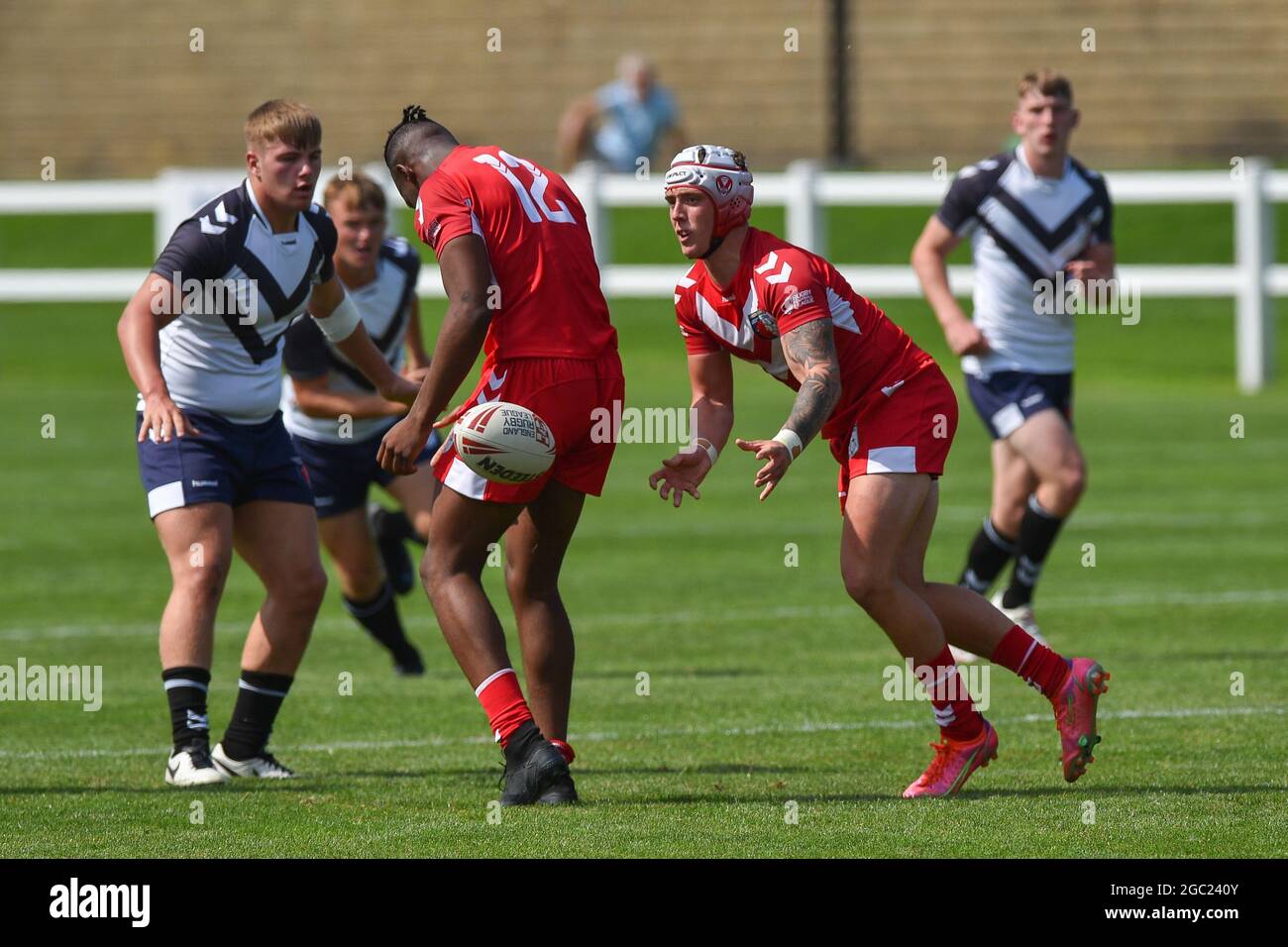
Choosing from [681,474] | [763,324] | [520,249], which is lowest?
[681,474]

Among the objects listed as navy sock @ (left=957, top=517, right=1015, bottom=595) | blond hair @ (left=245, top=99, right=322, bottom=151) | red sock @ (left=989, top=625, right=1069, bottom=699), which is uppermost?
blond hair @ (left=245, top=99, right=322, bottom=151)

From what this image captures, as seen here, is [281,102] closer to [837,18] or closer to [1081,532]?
[1081,532]

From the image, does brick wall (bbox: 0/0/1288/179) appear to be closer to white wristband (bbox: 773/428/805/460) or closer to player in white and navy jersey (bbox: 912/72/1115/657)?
player in white and navy jersey (bbox: 912/72/1115/657)

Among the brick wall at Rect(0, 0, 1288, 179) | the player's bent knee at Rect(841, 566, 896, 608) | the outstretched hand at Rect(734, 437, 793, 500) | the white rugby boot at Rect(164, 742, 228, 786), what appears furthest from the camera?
the brick wall at Rect(0, 0, 1288, 179)

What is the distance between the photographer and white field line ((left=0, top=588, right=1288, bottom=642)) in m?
11.3

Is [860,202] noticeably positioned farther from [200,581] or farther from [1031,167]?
[200,581]

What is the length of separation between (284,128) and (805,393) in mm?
2024

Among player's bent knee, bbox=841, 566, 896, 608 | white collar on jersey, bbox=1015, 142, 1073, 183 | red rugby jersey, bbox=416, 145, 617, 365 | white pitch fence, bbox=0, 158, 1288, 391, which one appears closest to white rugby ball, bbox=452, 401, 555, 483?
red rugby jersey, bbox=416, 145, 617, 365

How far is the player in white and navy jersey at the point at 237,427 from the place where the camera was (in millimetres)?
7473

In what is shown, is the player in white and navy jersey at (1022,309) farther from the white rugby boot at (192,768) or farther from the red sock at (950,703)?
the white rugby boot at (192,768)

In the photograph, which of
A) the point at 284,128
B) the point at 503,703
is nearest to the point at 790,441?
the point at 503,703

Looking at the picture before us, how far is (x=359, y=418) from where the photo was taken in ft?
31.3

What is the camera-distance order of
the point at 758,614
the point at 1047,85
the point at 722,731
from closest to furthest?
the point at 722,731
the point at 1047,85
the point at 758,614

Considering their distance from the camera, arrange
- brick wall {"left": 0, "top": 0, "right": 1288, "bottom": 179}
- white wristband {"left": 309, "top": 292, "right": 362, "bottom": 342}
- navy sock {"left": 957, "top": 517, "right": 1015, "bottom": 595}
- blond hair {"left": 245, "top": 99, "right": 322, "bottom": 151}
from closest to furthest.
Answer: blond hair {"left": 245, "top": 99, "right": 322, "bottom": 151}
white wristband {"left": 309, "top": 292, "right": 362, "bottom": 342}
navy sock {"left": 957, "top": 517, "right": 1015, "bottom": 595}
brick wall {"left": 0, "top": 0, "right": 1288, "bottom": 179}
